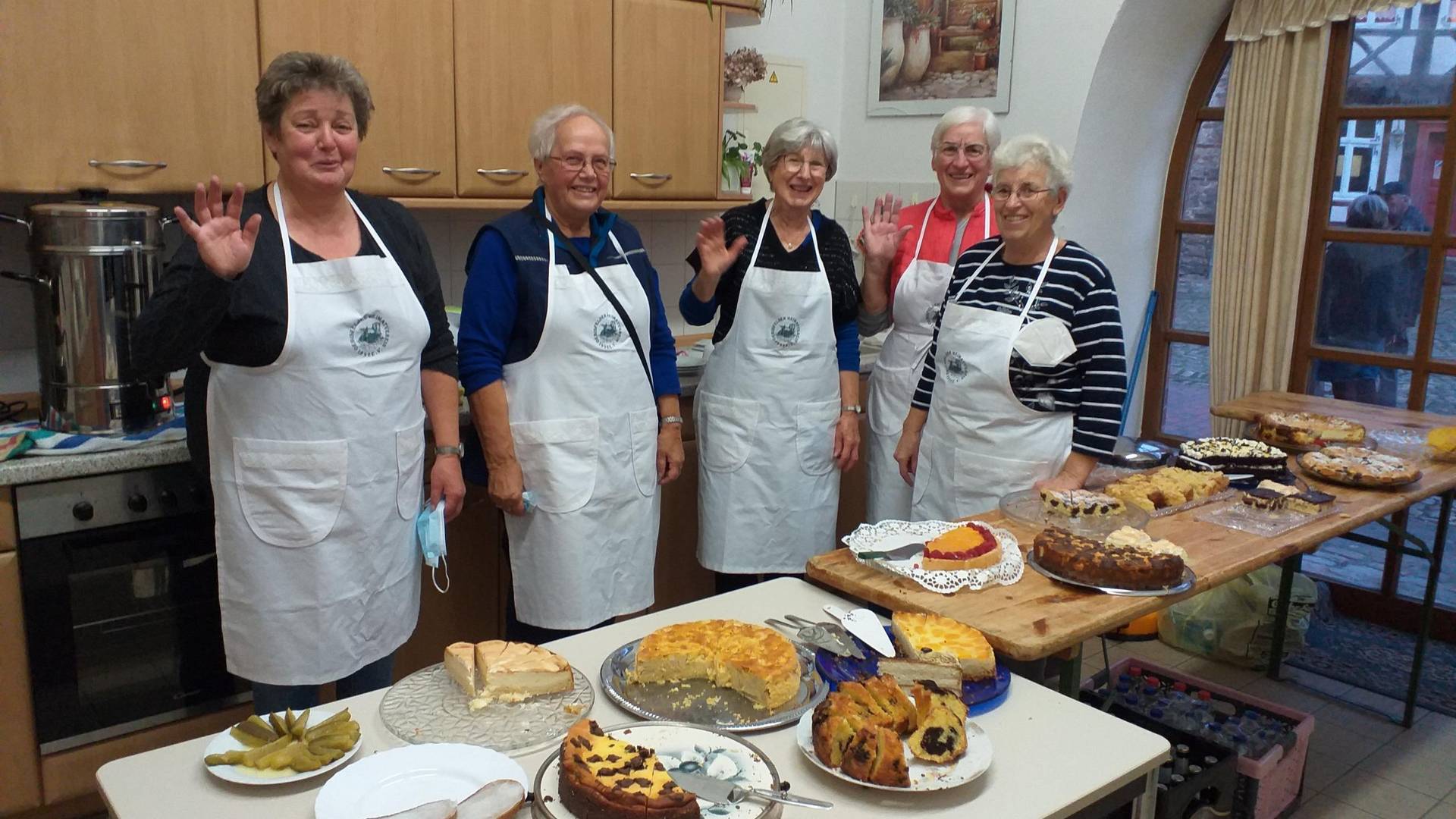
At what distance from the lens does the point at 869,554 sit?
1.81 metres

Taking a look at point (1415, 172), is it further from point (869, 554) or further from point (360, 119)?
point (360, 119)

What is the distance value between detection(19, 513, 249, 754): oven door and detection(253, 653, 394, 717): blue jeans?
433 mm

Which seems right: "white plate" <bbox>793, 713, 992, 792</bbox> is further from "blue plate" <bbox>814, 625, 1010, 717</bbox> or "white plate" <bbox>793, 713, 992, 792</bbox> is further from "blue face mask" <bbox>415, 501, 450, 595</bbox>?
"blue face mask" <bbox>415, 501, 450, 595</bbox>

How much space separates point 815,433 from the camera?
9.04ft

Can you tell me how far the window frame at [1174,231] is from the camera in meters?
3.73

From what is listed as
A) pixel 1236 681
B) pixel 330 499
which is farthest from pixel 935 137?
pixel 1236 681

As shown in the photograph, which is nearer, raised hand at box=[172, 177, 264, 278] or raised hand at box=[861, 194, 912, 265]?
raised hand at box=[172, 177, 264, 278]

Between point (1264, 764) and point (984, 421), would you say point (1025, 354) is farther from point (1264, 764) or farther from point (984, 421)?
point (1264, 764)

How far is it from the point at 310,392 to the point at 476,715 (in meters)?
0.76

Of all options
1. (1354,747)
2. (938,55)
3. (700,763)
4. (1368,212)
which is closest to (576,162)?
(700,763)

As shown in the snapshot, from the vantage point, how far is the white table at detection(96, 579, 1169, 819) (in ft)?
3.80

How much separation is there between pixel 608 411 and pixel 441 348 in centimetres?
41

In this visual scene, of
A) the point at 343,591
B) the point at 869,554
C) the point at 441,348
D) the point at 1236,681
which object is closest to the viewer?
the point at 869,554

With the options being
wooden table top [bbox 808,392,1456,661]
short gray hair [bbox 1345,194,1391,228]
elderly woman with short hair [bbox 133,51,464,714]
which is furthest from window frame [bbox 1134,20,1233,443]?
elderly woman with short hair [bbox 133,51,464,714]
